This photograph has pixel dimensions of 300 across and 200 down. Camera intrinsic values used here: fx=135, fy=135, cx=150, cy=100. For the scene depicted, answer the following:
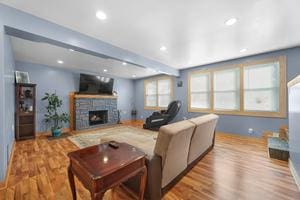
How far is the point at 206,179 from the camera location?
1932 mm

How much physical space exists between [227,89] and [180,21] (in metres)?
3.09

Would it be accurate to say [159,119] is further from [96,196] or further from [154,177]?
[96,196]

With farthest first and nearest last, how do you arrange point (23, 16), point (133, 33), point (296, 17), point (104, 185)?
point (133, 33)
point (296, 17)
point (23, 16)
point (104, 185)

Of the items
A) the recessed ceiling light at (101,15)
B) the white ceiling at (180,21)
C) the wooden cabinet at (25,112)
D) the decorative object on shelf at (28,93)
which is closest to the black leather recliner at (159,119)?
the white ceiling at (180,21)

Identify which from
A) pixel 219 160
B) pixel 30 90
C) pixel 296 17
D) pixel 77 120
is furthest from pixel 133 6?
pixel 77 120

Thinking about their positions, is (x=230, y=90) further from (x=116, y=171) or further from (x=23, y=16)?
(x=23, y=16)

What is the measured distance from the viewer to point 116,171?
41.1 inches

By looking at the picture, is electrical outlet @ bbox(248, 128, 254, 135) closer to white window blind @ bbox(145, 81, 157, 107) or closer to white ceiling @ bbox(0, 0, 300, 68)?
white ceiling @ bbox(0, 0, 300, 68)

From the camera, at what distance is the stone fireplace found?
204 inches

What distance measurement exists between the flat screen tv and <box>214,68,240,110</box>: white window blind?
4403 millimetres

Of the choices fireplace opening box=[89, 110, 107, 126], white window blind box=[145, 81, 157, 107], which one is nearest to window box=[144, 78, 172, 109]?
white window blind box=[145, 81, 157, 107]

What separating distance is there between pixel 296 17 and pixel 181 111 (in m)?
3.97

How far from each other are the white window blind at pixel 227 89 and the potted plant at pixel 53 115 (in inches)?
205

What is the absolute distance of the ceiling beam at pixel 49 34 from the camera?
1.77 meters
